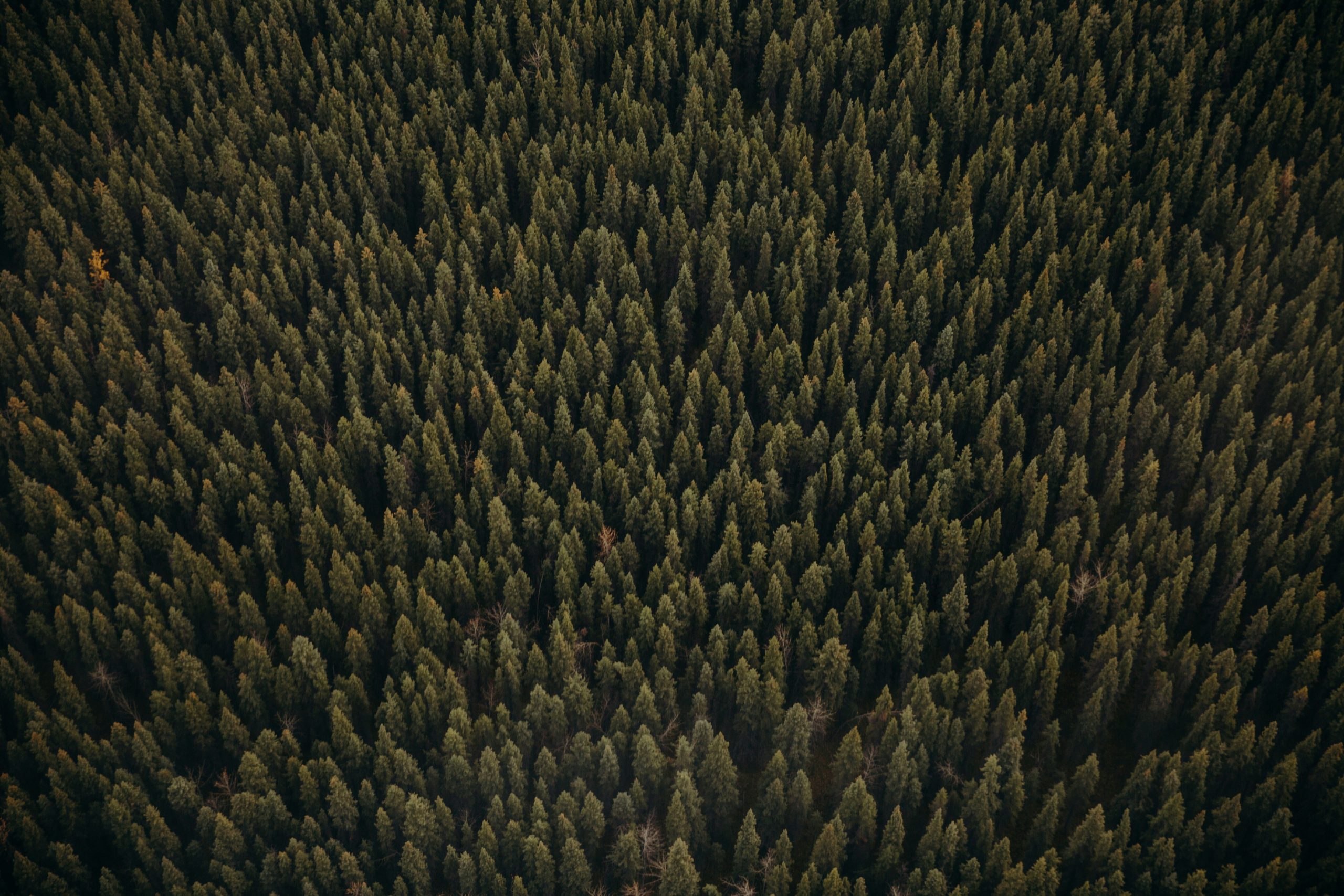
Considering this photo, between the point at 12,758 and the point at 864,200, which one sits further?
the point at 864,200

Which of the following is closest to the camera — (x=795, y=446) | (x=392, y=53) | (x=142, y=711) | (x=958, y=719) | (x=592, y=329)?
(x=958, y=719)

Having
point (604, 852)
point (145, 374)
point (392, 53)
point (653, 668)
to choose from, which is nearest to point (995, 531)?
point (653, 668)

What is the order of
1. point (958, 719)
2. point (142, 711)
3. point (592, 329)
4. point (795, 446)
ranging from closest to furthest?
point (958, 719)
point (142, 711)
point (795, 446)
point (592, 329)

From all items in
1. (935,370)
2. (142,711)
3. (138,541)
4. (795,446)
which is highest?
(935,370)

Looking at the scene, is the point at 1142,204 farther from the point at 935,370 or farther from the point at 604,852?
the point at 604,852

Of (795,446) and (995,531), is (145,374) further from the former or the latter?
(995,531)

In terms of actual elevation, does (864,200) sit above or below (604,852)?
above

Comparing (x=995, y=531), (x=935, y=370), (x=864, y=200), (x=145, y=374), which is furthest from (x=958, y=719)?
(x=145, y=374)
